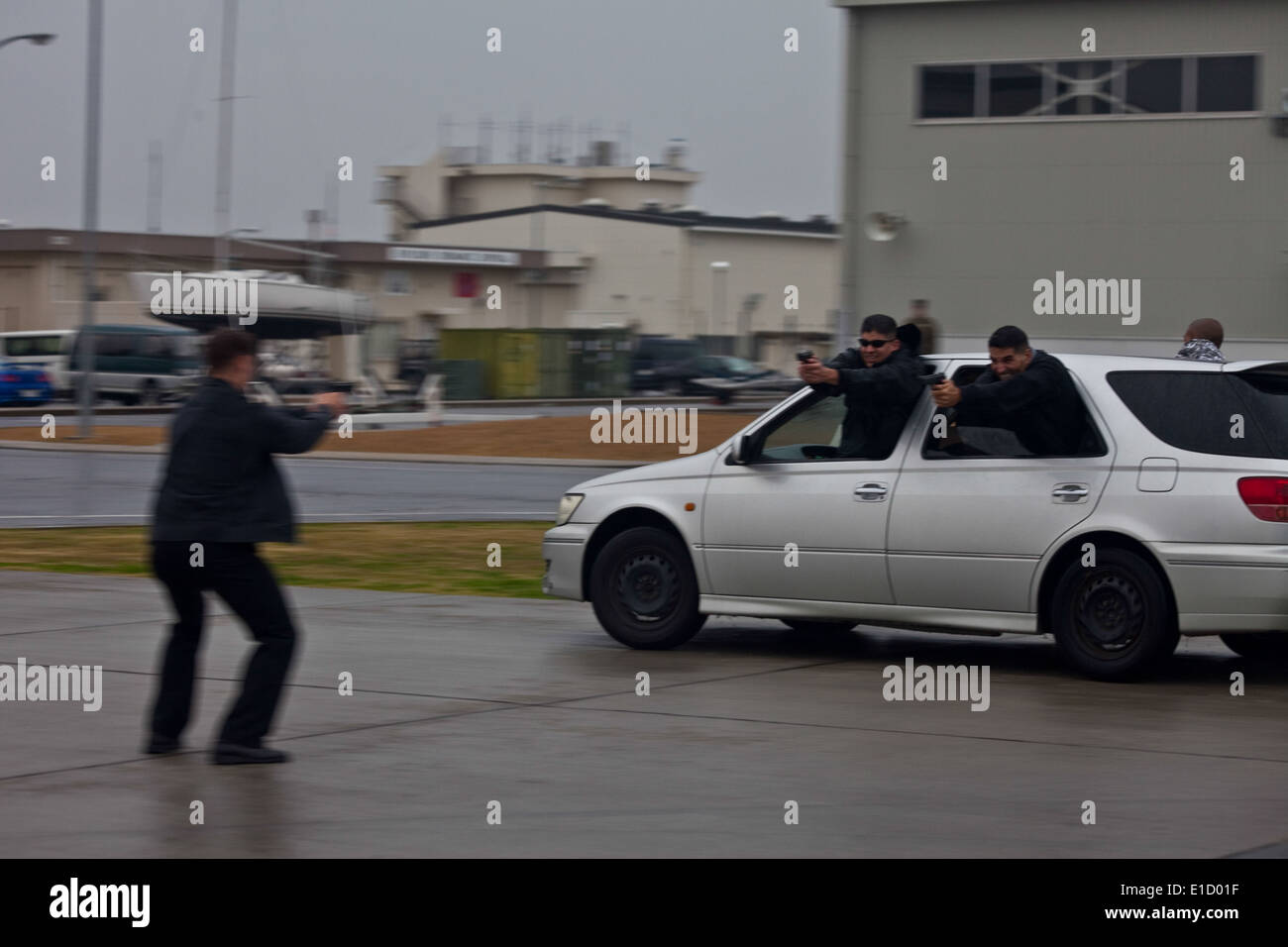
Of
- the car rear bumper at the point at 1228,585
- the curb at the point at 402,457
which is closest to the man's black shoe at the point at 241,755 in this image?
the car rear bumper at the point at 1228,585

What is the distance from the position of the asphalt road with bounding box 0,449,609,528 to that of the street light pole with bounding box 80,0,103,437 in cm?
352

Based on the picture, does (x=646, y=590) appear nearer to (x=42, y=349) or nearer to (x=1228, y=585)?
(x=1228, y=585)

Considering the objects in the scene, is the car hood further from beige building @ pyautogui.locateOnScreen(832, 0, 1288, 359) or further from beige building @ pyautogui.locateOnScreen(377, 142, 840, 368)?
beige building @ pyautogui.locateOnScreen(377, 142, 840, 368)

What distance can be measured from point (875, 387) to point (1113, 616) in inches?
65.4

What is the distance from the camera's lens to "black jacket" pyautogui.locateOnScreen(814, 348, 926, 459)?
997 centimetres

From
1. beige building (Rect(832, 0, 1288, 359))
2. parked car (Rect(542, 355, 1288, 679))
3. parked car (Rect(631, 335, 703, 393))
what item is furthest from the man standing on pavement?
parked car (Rect(631, 335, 703, 393))

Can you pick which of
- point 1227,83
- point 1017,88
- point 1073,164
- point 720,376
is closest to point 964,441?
point 1227,83

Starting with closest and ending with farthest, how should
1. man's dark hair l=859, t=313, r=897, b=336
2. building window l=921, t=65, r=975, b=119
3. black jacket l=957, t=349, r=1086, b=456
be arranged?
black jacket l=957, t=349, r=1086, b=456 < man's dark hair l=859, t=313, r=897, b=336 < building window l=921, t=65, r=975, b=119

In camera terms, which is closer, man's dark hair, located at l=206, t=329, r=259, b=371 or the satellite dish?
man's dark hair, located at l=206, t=329, r=259, b=371

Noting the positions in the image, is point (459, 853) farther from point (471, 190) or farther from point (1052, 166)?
point (471, 190)

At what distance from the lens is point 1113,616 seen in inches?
371

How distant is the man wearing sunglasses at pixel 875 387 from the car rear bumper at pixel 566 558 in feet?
5.34

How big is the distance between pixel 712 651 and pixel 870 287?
21437mm

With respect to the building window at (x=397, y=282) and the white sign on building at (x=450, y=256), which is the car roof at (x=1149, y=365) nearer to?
the white sign on building at (x=450, y=256)
